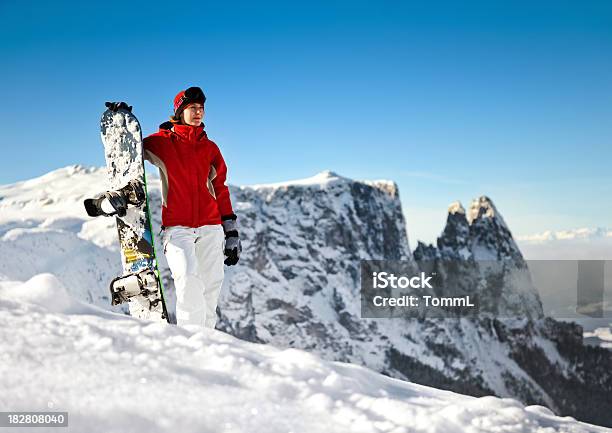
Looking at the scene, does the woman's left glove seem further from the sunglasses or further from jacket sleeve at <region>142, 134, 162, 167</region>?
the sunglasses

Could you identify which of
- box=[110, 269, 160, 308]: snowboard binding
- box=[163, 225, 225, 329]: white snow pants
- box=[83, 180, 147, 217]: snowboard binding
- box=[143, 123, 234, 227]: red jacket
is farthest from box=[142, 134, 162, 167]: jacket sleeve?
box=[110, 269, 160, 308]: snowboard binding

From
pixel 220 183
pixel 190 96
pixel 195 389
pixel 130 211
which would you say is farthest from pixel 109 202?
pixel 195 389

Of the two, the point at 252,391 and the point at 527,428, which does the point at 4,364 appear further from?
the point at 527,428

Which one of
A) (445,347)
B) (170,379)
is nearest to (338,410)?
(170,379)

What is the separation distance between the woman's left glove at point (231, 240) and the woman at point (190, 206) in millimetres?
216

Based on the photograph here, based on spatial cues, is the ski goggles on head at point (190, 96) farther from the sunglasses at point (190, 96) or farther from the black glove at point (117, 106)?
the black glove at point (117, 106)

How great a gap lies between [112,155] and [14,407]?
490cm

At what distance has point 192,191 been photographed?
20.3ft

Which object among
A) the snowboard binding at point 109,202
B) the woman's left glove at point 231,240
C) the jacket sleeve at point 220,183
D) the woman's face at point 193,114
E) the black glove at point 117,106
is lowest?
the woman's left glove at point 231,240

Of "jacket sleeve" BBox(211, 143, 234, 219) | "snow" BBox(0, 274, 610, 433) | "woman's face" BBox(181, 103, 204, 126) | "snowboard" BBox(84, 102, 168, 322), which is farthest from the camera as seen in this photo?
"jacket sleeve" BBox(211, 143, 234, 219)

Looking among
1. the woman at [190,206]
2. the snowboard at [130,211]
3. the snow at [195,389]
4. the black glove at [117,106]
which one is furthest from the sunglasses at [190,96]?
the snow at [195,389]

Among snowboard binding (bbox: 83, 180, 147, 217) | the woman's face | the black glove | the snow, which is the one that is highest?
the black glove

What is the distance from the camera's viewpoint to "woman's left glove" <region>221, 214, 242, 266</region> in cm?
677

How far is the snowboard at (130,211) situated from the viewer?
20.0 ft
